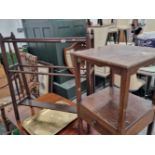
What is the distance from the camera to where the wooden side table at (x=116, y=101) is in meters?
0.66

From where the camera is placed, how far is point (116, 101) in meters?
1.00

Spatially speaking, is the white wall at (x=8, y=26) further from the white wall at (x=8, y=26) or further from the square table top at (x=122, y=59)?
the square table top at (x=122, y=59)

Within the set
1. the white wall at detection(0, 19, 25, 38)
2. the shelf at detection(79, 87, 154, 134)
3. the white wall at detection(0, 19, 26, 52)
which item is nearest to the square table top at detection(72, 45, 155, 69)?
the shelf at detection(79, 87, 154, 134)

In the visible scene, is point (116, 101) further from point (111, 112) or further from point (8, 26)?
point (8, 26)

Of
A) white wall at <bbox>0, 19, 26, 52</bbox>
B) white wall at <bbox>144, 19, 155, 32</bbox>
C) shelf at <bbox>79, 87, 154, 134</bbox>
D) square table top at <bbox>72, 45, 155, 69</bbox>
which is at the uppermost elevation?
white wall at <bbox>0, 19, 26, 52</bbox>

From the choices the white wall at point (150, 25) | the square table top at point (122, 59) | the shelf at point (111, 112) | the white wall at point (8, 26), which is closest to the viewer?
the square table top at point (122, 59)

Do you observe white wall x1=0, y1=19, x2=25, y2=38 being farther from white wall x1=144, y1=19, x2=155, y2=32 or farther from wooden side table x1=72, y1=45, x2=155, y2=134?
wooden side table x1=72, y1=45, x2=155, y2=134

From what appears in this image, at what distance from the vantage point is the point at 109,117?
854mm

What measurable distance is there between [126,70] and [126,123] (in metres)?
0.34

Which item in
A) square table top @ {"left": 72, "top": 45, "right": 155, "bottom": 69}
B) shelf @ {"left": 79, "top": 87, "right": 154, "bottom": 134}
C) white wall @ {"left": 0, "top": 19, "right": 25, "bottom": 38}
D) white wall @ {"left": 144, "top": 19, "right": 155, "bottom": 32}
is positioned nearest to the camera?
square table top @ {"left": 72, "top": 45, "right": 155, "bottom": 69}

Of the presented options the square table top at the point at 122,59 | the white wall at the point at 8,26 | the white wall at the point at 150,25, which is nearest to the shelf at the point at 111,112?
the square table top at the point at 122,59

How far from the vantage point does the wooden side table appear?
66 cm

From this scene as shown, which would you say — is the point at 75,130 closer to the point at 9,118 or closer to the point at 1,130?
the point at 9,118

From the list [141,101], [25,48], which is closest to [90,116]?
[141,101]
